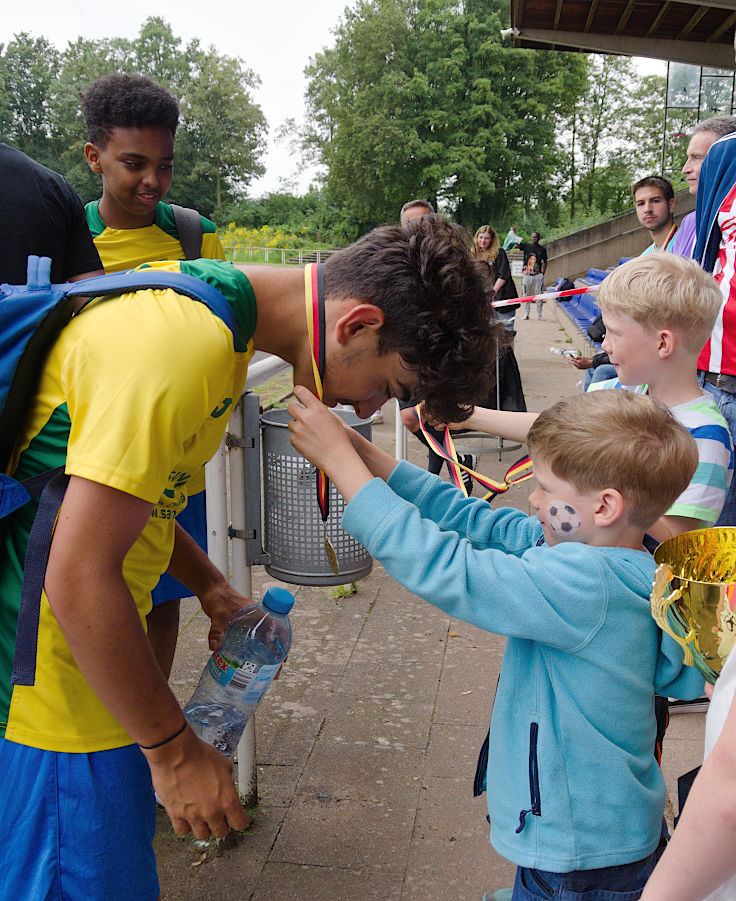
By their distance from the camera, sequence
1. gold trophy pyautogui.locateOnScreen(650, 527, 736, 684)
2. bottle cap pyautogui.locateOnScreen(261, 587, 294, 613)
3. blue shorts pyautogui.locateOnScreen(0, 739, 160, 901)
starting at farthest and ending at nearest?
bottle cap pyautogui.locateOnScreen(261, 587, 294, 613) → blue shorts pyautogui.locateOnScreen(0, 739, 160, 901) → gold trophy pyautogui.locateOnScreen(650, 527, 736, 684)

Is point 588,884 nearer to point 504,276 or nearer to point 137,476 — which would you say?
point 137,476

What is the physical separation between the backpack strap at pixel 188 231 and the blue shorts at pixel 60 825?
1979 mm

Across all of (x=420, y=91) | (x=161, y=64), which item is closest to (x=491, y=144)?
(x=420, y=91)

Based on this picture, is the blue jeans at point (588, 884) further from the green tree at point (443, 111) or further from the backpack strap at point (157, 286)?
the green tree at point (443, 111)

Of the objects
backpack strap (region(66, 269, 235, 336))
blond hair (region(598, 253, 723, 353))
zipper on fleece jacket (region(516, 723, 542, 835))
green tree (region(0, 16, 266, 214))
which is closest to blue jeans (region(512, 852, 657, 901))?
zipper on fleece jacket (region(516, 723, 542, 835))

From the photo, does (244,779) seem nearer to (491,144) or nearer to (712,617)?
(712,617)

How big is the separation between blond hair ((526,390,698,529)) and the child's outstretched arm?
0.37 meters

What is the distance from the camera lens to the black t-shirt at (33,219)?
2289 millimetres

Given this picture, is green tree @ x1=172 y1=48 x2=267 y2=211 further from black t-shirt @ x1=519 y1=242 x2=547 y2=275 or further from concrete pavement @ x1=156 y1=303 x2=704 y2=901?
concrete pavement @ x1=156 y1=303 x2=704 y2=901

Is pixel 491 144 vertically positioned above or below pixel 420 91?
below

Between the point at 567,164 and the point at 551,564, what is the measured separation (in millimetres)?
54484

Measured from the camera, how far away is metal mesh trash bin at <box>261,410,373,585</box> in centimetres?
259

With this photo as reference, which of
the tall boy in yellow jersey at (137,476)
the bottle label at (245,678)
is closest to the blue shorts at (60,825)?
the tall boy in yellow jersey at (137,476)

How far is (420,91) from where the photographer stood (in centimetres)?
4759
